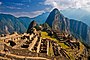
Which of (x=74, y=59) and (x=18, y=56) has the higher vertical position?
(x=18, y=56)

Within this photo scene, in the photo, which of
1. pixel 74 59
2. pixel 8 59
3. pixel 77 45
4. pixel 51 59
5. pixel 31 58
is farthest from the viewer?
pixel 77 45

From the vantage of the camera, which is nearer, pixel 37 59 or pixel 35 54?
pixel 37 59

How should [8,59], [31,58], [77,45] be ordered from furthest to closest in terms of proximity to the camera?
1. [77,45]
2. [31,58]
3. [8,59]

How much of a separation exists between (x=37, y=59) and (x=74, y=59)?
92.2 feet

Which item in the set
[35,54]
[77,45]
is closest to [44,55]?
[35,54]

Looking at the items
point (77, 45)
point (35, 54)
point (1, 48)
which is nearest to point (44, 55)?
point (35, 54)

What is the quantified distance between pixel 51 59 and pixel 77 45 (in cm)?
5862

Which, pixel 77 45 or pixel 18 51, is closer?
pixel 18 51

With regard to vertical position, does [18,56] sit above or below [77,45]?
above

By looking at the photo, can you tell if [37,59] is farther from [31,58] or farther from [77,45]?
[77,45]

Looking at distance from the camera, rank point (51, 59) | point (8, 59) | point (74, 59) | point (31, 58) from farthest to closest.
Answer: point (74, 59)
point (51, 59)
point (31, 58)
point (8, 59)

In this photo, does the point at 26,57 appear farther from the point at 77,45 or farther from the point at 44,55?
the point at 77,45

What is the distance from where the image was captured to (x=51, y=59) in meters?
48.8

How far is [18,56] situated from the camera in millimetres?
46219
